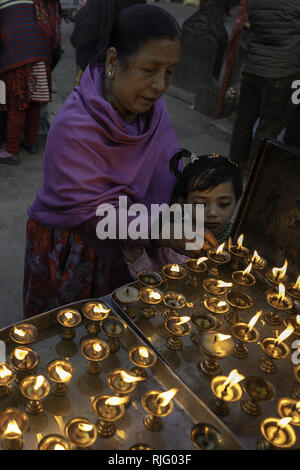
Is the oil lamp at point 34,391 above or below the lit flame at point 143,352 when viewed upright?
below

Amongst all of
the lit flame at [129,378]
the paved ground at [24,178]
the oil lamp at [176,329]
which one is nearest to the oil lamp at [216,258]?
the oil lamp at [176,329]

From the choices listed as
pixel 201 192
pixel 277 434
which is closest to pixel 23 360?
pixel 277 434

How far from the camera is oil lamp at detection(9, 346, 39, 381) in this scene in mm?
1127

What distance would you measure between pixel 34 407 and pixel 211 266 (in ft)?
3.21

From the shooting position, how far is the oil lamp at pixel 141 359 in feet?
3.85

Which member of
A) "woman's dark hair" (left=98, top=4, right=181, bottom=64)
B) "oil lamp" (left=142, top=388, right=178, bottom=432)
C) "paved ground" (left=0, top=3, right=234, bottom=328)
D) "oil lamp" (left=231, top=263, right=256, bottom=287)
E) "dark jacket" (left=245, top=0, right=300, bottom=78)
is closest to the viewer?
"oil lamp" (left=142, top=388, right=178, bottom=432)

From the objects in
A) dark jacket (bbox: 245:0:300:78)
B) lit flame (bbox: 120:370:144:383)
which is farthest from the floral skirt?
dark jacket (bbox: 245:0:300:78)

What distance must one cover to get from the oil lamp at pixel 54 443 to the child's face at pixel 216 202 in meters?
1.29

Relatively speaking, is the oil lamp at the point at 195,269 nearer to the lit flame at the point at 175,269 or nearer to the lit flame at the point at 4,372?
the lit flame at the point at 175,269

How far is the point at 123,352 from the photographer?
1337mm

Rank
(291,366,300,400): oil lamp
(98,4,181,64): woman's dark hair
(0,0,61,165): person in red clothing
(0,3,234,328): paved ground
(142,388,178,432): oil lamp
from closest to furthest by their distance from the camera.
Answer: (142,388,178,432): oil lamp, (291,366,300,400): oil lamp, (98,4,181,64): woman's dark hair, (0,3,234,328): paved ground, (0,0,61,165): person in red clothing

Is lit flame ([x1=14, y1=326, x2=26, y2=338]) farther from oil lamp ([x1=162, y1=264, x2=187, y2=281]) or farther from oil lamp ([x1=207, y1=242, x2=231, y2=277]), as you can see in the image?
oil lamp ([x1=207, y1=242, x2=231, y2=277])

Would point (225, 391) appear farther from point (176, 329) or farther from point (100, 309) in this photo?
point (100, 309)

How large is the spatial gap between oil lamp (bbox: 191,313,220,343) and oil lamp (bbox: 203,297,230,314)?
33 mm
